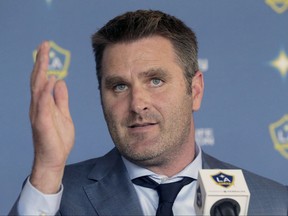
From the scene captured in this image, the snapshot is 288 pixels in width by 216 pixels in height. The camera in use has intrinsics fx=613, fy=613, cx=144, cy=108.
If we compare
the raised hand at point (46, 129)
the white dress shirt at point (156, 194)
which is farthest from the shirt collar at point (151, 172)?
the raised hand at point (46, 129)

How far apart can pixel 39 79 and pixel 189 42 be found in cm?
66

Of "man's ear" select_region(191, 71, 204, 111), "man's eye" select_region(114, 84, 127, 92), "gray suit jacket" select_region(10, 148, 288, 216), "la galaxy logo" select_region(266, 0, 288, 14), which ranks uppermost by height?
"la galaxy logo" select_region(266, 0, 288, 14)

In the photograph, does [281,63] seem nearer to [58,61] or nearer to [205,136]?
[205,136]

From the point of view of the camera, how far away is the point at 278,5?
240 cm

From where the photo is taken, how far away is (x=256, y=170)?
2338mm

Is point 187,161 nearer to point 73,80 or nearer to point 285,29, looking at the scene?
point 73,80

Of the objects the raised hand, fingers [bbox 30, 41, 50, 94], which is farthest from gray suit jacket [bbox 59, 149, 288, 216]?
fingers [bbox 30, 41, 50, 94]

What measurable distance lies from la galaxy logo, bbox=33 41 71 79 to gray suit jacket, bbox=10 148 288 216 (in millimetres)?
560

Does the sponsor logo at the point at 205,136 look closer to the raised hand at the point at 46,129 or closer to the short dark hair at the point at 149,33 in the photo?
the short dark hair at the point at 149,33

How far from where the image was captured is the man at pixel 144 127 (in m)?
1.65

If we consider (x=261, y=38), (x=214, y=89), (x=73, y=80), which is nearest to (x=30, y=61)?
(x=73, y=80)

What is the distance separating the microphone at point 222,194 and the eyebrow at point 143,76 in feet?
1.80

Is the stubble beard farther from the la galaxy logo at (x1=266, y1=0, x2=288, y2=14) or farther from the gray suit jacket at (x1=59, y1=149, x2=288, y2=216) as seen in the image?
the la galaxy logo at (x1=266, y1=0, x2=288, y2=14)

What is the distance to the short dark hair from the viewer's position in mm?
1722
